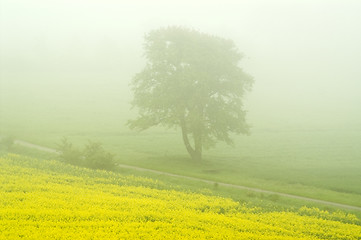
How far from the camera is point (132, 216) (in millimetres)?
18078

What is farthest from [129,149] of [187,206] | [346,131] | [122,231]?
[346,131]

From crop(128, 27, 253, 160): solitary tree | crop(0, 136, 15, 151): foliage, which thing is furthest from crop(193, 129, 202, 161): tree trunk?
crop(0, 136, 15, 151): foliage

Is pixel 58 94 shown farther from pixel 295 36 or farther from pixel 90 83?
pixel 295 36

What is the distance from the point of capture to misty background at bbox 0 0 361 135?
81500 mm

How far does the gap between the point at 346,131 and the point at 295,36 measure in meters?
119

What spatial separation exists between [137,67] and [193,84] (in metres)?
94.9

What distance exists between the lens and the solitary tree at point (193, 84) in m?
41.7

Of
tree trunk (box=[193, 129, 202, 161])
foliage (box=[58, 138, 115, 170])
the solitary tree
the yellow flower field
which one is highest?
the solitary tree

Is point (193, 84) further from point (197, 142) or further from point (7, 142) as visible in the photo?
point (7, 142)

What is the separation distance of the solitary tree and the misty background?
4.05 m

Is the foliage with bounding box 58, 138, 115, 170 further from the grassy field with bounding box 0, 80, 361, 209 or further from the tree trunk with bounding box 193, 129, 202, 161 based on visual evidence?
the tree trunk with bounding box 193, 129, 202, 161

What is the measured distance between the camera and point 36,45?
141625 millimetres

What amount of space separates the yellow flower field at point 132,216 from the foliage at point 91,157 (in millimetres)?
6600

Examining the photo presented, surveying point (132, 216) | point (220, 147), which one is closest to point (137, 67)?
point (220, 147)
